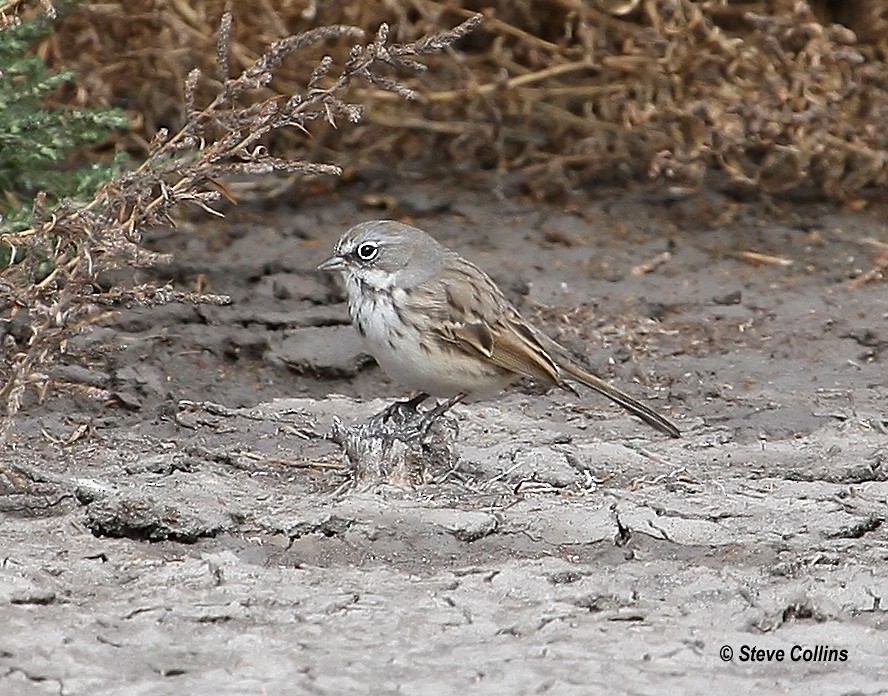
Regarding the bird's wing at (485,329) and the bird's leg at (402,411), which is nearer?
the bird's leg at (402,411)

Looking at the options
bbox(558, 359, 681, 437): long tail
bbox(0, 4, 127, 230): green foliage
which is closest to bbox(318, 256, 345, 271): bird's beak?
bbox(558, 359, 681, 437): long tail

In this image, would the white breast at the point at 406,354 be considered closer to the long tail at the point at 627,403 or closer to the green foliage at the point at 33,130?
the long tail at the point at 627,403

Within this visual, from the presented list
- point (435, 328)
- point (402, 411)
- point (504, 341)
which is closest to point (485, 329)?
point (504, 341)

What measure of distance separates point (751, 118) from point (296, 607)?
5387 mm

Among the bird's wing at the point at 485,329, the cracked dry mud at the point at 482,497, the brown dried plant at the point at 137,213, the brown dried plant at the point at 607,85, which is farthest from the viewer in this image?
the brown dried plant at the point at 607,85

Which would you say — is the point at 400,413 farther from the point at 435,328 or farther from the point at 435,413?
the point at 435,328

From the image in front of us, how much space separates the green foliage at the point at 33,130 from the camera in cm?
781

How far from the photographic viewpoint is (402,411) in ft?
23.2

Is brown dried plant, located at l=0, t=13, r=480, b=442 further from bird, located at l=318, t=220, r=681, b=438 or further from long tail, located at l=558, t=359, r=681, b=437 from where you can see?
long tail, located at l=558, t=359, r=681, b=437

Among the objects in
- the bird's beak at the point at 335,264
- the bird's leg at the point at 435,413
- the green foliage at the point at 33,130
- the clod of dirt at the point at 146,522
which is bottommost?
the bird's leg at the point at 435,413

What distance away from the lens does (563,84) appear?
35.5 feet

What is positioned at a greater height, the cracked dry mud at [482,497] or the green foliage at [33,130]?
the green foliage at [33,130]

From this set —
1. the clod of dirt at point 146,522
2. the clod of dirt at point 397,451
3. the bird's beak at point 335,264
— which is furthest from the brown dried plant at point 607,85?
the clod of dirt at point 146,522

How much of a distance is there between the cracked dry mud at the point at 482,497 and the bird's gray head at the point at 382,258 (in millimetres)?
737
